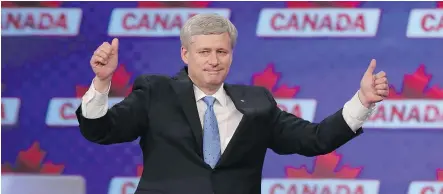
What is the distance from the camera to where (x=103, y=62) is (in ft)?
7.84

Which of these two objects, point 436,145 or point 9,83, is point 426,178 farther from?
point 9,83

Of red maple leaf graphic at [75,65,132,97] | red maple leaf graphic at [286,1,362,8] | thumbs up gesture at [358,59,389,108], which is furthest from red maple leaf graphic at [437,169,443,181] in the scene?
thumbs up gesture at [358,59,389,108]

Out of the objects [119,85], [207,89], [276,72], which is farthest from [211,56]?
[119,85]

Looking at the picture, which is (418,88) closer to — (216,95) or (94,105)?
(216,95)

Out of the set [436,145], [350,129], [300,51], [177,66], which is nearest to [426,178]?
[436,145]

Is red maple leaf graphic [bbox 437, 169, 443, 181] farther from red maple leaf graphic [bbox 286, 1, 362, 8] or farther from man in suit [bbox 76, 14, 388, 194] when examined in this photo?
man in suit [bbox 76, 14, 388, 194]

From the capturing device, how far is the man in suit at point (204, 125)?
98.9 inches

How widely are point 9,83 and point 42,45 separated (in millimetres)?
233

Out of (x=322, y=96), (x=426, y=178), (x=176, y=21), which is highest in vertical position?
(x=176, y=21)

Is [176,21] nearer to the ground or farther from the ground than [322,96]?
farther from the ground

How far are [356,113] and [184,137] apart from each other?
0.50m

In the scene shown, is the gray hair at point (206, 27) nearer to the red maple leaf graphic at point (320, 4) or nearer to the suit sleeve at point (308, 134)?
the suit sleeve at point (308, 134)

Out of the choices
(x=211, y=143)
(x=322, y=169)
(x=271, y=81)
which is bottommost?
(x=322, y=169)

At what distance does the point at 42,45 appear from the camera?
407 cm
